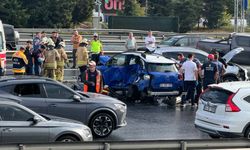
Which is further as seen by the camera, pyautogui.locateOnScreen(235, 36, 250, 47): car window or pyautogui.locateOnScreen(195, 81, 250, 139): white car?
pyautogui.locateOnScreen(235, 36, 250, 47): car window

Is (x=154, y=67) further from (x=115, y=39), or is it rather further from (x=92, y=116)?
(x=115, y=39)

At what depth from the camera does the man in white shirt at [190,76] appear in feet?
65.7

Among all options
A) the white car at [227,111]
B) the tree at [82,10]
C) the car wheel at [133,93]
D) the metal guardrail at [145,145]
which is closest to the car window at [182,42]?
the car wheel at [133,93]

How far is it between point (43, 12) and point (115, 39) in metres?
10.6

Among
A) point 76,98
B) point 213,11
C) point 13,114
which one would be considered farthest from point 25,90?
point 213,11

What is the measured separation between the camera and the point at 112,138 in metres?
15.3

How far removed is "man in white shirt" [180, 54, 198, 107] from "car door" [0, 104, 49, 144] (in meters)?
8.70

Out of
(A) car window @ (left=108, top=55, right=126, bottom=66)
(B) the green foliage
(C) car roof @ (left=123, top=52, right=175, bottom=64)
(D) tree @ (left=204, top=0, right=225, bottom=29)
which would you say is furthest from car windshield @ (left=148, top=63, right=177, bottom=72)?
(B) the green foliage

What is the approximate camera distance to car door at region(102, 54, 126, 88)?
21.6 metres

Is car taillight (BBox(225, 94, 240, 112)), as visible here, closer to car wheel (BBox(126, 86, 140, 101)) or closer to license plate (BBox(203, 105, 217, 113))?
license plate (BBox(203, 105, 217, 113))

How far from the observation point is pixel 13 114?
12055 mm

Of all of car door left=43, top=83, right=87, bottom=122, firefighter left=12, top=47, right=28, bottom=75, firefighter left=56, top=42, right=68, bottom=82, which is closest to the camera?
car door left=43, top=83, right=87, bottom=122

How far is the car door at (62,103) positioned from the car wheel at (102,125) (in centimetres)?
40

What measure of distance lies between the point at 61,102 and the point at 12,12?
3784cm
